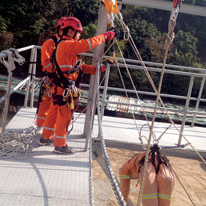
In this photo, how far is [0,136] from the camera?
2807 mm

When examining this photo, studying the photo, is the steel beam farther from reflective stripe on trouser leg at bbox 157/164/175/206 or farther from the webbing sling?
reflective stripe on trouser leg at bbox 157/164/175/206

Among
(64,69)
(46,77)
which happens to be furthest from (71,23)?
(46,77)

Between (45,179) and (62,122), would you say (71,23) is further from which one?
(45,179)

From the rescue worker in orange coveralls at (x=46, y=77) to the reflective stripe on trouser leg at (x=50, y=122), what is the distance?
201mm

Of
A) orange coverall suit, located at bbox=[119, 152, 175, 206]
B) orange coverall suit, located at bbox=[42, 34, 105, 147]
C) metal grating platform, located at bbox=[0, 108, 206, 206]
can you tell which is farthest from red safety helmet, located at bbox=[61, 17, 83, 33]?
orange coverall suit, located at bbox=[119, 152, 175, 206]

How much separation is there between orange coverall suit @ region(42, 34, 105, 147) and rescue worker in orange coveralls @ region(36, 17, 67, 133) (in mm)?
165

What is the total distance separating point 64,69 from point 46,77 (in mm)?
395

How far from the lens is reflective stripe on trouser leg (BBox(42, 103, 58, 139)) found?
2830mm

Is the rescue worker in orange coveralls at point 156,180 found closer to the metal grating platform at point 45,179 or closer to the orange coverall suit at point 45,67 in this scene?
the metal grating platform at point 45,179

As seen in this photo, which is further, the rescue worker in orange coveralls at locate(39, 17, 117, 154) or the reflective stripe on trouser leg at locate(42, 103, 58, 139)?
the reflective stripe on trouser leg at locate(42, 103, 58, 139)

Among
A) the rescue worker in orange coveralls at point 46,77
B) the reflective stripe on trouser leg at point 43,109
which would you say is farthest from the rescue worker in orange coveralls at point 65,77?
the reflective stripe on trouser leg at point 43,109

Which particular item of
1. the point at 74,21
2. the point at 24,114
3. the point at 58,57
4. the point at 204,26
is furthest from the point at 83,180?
the point at 204,26

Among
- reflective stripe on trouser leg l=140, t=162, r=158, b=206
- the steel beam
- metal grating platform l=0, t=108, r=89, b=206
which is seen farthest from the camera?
the steel beam

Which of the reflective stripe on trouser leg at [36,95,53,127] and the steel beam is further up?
the steel beam
